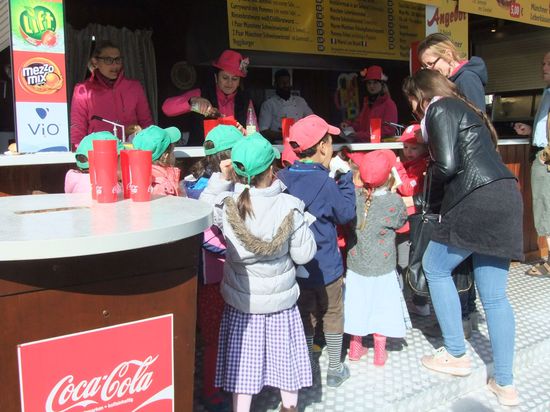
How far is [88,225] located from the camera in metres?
1.61

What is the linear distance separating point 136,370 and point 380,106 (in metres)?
4.40

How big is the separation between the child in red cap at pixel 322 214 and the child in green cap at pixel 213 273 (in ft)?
1.10

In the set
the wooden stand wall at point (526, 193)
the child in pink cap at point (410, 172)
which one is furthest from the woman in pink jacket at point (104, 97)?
the wooden stand wall at point (526, 193)

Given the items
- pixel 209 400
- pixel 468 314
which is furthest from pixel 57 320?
pixel 468 314

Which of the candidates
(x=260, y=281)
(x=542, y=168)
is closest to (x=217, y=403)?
(x=260, y=281)

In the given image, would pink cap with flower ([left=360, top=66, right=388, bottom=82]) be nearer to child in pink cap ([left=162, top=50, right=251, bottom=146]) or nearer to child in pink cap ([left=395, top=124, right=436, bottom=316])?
child in pink cap ([left=162, top=50, right=251, bottom=146])

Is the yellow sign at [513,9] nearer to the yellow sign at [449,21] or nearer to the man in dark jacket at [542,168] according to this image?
the yellow sign at [449,21]

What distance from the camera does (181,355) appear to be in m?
1.85

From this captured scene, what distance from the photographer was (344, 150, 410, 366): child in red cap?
3033 mm

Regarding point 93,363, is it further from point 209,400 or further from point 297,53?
point 297,53

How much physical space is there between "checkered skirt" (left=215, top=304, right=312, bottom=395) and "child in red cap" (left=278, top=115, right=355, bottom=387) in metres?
0.42

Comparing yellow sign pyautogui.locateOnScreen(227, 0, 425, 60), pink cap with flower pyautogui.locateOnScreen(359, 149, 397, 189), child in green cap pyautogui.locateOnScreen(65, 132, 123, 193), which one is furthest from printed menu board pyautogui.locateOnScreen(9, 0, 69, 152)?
yellow sign pyautogui.locateOnScreen(227, 0, 425, 60)

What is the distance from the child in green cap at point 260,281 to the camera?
2242mm

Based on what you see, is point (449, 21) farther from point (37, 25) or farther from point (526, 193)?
point (37, 25)
